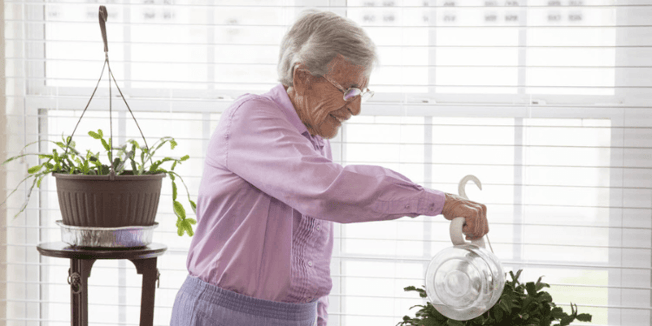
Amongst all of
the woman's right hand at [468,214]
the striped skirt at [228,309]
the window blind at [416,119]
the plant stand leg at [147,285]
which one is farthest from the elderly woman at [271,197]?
the window blind at [416,119]

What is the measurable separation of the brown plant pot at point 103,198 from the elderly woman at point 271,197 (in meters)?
0.38

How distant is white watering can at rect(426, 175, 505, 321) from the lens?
41.4 inches

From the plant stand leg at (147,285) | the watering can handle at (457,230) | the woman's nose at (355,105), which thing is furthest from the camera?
the plant stand leg at (147,285)

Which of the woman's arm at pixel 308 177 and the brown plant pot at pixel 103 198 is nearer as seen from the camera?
the woman's arm at pixel 308 177

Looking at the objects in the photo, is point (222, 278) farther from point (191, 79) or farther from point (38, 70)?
point (38, 70)

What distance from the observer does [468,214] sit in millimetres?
1019

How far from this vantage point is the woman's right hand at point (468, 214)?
1.02 m

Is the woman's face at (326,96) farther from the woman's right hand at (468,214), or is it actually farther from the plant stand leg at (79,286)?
the plant stand leg at (79,286)

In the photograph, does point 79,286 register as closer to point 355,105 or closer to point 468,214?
point 355,105

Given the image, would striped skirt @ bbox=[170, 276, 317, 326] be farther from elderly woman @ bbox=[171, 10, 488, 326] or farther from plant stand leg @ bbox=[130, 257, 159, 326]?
plant stand leg @ bbox=[130, 257, 159, 326]

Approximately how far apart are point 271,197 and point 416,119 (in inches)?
33.2

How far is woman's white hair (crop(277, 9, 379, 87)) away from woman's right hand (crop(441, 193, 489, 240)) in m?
0.40

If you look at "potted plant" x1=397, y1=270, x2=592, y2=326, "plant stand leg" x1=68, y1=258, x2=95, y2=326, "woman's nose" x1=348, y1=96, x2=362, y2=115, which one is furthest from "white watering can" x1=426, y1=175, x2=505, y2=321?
"plant stand leg" x1=68, y1=258, x2=95, y2=326

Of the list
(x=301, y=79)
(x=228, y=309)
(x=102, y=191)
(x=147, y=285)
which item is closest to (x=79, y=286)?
(x=147, y=285)
